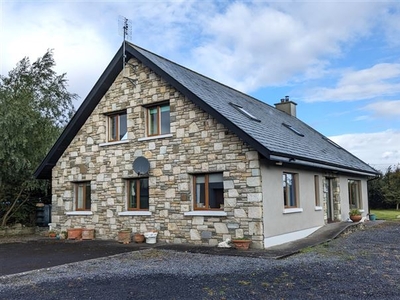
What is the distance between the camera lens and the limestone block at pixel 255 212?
10312mm

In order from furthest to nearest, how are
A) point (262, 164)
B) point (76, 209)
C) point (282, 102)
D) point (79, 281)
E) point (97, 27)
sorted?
point (282, 102) < point (76, 209) < point (97, 27) < point (262, 164) < point (79, 281)

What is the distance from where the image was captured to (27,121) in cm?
1470

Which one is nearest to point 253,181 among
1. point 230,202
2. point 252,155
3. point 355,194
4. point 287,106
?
point 252,155

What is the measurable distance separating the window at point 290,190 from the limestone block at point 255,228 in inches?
81.4

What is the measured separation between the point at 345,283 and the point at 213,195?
5.50 m

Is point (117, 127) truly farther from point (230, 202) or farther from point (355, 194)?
point (355, 194)

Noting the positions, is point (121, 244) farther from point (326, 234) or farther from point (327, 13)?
point (327, 13)

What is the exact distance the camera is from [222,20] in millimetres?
10930

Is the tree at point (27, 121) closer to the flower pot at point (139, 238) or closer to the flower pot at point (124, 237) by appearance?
the flower pot at point (124, 237)

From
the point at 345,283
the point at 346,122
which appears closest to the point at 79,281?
the point at 345,283

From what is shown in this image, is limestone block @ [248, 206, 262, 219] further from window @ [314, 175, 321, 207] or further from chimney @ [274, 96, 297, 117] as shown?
chimney @ [274, 96, 297, 117]

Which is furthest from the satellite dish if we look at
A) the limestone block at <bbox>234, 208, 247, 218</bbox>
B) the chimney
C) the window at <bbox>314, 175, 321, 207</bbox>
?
the chimney

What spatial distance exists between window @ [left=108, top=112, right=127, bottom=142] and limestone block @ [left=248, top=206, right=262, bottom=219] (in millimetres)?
5629

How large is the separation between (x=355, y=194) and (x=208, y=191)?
11014 mm
